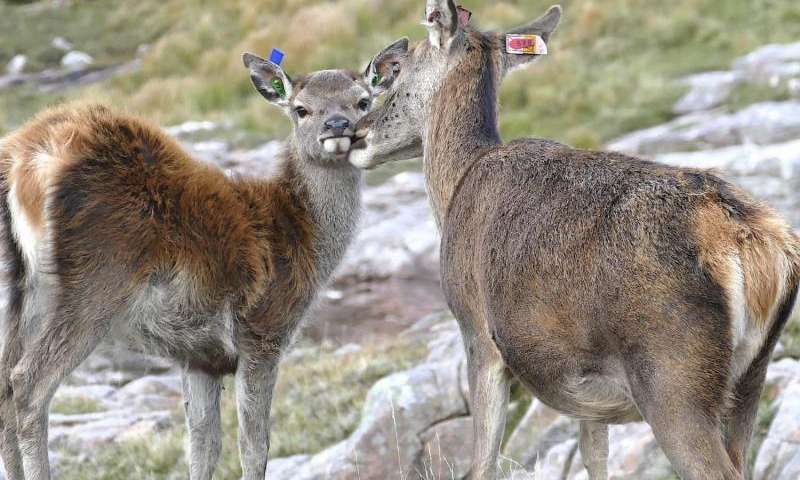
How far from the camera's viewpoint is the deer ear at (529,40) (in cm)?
688

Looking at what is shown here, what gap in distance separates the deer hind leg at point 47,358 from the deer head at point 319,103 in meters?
2.08

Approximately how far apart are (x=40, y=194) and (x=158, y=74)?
63.5ft

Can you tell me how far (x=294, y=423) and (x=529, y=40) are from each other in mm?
4458

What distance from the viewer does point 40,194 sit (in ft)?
20.9

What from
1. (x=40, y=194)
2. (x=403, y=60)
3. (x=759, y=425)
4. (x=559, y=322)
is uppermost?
(x=403, y=60)

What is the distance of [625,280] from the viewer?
4.60 metres

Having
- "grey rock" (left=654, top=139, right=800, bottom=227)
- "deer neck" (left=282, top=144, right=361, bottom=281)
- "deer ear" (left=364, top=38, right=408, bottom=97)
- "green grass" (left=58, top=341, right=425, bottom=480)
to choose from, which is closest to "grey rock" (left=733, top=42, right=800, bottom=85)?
"grey rock" (left=654, top=139, right=800, bottom=227)

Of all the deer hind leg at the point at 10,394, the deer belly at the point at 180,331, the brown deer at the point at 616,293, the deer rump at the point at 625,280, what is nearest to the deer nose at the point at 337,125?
the deer belly at the point at 180,331

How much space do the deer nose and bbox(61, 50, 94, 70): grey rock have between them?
65.7ft

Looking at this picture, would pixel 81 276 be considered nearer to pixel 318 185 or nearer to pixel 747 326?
pixel 318 185

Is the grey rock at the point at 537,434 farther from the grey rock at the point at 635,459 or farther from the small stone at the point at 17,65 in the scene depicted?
the small stone at the point at 17,65

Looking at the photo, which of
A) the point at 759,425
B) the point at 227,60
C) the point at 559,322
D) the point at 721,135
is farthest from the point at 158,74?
the point at 559,322

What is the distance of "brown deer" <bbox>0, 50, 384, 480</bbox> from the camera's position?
6.36 meters

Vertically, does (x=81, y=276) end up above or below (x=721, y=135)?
above
